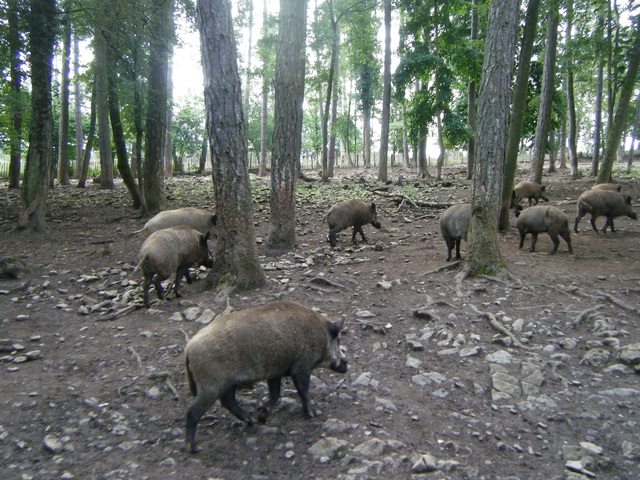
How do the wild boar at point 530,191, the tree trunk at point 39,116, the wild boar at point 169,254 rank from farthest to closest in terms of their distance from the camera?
the wild boar at point 530,191, the tree trunk at point 39,116, the wild boar at point 169,254

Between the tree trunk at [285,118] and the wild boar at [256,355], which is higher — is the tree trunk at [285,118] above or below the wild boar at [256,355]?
above

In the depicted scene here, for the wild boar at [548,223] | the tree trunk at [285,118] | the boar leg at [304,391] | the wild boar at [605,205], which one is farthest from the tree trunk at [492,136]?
the wild boar at [605,205]

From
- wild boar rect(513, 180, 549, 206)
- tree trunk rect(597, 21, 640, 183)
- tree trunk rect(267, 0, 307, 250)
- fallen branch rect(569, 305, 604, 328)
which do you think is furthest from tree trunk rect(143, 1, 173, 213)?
tree trunk rect(597, 21, 640, 183)

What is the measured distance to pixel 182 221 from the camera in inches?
404

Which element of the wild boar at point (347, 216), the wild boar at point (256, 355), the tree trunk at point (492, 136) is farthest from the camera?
the wild boar at point (347, 216)

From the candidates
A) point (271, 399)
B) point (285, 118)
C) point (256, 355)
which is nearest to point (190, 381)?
point (256, 355)

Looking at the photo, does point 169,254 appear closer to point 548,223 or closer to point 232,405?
point 232,405

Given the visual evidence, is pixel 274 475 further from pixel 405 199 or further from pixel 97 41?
pixel 97 41

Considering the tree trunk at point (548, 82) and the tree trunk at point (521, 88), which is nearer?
the tree trunk at point (521, 88)

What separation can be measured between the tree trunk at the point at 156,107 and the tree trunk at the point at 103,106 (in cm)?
206

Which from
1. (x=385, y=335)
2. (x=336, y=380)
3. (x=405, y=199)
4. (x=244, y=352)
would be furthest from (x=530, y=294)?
(x=405, y=199)

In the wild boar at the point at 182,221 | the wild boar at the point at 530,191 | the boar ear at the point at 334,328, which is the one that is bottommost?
the boar ear at the point at 334,328

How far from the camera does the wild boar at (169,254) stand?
7.20m

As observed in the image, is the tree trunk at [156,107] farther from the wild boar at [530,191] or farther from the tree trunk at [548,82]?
the tree trunk at [548,82]
